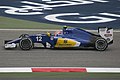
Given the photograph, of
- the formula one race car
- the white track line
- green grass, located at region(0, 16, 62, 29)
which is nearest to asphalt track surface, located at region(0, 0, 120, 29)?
green grass, located at region(0, 16, 62, 29)

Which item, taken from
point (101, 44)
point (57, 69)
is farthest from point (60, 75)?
point (101, 44)

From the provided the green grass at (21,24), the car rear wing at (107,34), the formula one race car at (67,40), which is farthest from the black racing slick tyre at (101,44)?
the green grass at (21,24)

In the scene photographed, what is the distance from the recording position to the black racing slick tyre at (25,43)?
637 inches

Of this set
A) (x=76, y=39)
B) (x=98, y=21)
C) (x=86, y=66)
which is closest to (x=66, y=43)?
(x=76, y=39)

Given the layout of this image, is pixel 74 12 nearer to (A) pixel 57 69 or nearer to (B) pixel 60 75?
(A) pixel 57 69

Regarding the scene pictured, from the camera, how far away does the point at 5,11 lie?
27.6 metres

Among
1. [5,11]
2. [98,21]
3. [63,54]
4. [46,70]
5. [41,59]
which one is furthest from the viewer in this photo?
[5,11]

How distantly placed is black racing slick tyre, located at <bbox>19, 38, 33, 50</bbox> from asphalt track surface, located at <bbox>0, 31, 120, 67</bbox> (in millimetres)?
201

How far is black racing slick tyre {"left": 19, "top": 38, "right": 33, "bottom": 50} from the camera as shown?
16172 millimetres

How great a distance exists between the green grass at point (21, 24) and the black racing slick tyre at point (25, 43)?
6.36m

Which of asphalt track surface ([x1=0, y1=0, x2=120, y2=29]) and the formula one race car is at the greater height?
the formula one race car

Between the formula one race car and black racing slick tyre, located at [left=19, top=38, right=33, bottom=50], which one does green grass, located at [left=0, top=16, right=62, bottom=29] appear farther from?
black racing slick tyre, located at [left=19, top=38, right=33, bottom=50]

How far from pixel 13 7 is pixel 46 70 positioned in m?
16.7

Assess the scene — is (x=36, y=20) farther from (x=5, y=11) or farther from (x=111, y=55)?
(x=111, y=55)
